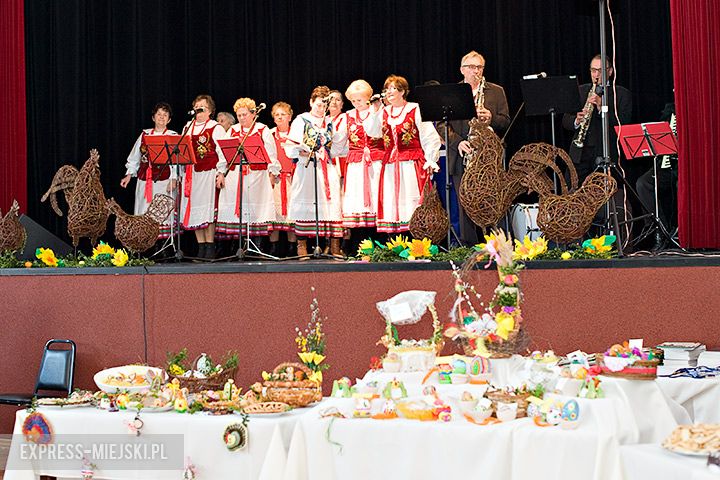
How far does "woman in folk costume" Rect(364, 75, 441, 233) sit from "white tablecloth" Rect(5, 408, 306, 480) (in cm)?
428

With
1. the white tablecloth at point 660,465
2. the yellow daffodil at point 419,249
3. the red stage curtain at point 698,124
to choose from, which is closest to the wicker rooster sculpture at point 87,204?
the yellow daffodil at point 419,249

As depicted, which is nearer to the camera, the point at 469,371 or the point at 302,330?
the point at 469,371

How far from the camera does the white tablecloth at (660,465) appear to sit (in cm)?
294

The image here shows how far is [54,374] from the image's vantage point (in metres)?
5.77

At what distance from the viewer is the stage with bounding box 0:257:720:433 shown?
16.5ft

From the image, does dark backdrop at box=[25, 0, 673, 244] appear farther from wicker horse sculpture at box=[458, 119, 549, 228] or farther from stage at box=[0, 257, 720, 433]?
stage at box=[0, 257, 720, 433]

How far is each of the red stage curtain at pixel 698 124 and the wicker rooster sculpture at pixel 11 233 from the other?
501 cm

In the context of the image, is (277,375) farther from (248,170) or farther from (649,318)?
(248,170)

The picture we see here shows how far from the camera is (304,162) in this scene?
8.25 meters

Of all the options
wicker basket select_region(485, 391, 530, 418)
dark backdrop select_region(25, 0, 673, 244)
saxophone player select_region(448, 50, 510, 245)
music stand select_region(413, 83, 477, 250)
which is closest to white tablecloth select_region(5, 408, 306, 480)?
wicker basket select_region(485, 391, 530, 418)

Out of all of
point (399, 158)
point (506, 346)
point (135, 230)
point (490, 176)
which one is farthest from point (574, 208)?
point (135, 230)

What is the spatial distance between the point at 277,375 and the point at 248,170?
187 inches

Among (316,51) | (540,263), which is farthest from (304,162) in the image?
(540,263)

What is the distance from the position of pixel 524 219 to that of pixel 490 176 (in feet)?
7.04
